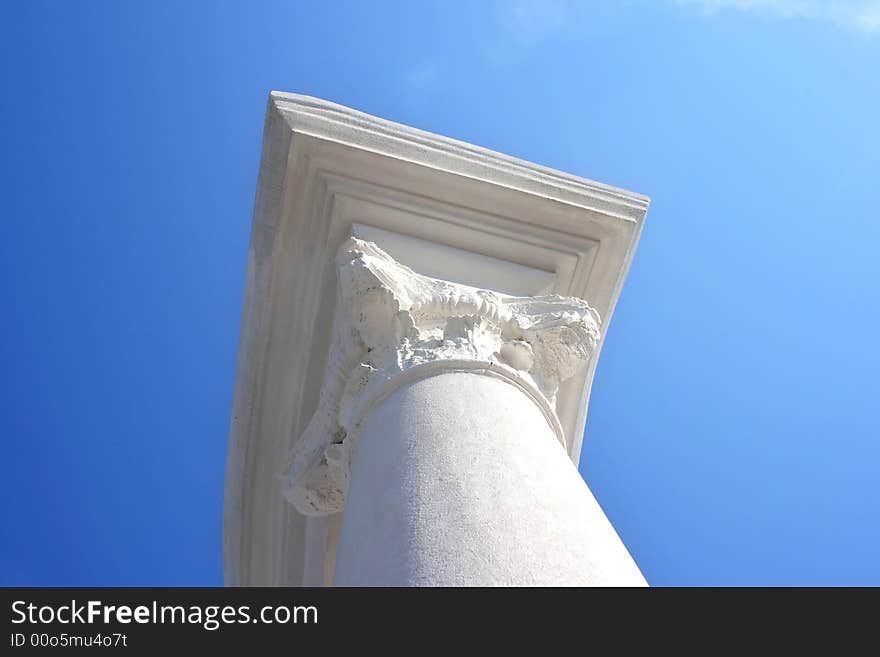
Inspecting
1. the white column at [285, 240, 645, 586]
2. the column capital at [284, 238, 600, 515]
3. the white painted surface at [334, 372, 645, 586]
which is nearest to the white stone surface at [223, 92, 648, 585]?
the white column at [285, 240, 645, 586]

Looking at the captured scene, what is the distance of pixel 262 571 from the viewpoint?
1525cm

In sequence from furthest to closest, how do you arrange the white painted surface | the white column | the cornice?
1. the cornice
2. the white column
3. the white painted surface

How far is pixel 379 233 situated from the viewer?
1250cm

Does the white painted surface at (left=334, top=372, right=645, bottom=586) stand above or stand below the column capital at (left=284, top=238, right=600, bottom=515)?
below

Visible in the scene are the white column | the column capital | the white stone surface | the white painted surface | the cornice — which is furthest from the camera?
the white stone surface

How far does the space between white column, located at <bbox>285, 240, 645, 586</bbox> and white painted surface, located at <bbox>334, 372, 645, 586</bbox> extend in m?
0.01

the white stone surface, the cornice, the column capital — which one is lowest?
the column capital

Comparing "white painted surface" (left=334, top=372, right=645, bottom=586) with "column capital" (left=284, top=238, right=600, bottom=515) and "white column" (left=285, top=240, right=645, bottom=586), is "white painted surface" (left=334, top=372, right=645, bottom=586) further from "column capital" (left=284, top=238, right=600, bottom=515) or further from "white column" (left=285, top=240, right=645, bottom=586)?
"column capital" (left=284, top=238, right=600, bottom=515)

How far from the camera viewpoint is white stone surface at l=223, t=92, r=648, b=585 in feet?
40.3

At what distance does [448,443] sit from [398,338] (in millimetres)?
3087

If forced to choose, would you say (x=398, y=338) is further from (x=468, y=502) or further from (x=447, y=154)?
(x=468, y=502)
